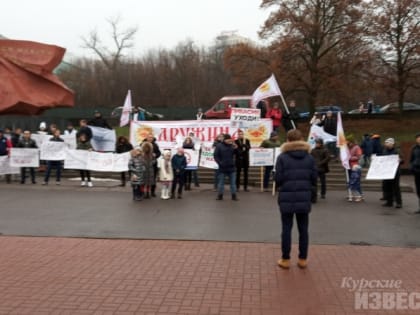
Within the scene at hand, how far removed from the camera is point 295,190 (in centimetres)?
666

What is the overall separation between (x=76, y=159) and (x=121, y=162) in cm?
152

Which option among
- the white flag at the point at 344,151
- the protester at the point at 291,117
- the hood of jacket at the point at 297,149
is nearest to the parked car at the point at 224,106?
the protester at the point at 291,117

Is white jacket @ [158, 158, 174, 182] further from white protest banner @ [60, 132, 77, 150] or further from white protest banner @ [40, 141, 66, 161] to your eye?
white protest banner @ [60, 132, 77, 150]

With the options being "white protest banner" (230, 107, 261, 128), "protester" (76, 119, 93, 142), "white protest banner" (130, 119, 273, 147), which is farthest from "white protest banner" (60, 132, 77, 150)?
"white protest banner" (230, 107, 261, 128)

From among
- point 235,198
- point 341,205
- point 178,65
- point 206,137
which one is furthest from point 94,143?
point 178,65

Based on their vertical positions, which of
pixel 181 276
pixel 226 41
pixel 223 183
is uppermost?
pixel 226 41

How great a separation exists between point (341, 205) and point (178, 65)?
48.5m

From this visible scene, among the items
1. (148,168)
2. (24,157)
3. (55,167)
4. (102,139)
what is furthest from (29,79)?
(148,168)

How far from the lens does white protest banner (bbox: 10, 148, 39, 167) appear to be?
51.9 ft

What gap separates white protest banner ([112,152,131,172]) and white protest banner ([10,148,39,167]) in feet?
8.63

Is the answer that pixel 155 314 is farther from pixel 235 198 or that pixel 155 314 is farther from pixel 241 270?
pixel 235 198

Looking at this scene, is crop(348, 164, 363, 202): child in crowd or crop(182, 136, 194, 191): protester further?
crop(182, 136, 194, 191): protester

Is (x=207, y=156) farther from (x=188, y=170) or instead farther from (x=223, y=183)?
(x=223, y=183)

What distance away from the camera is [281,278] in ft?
20.4
